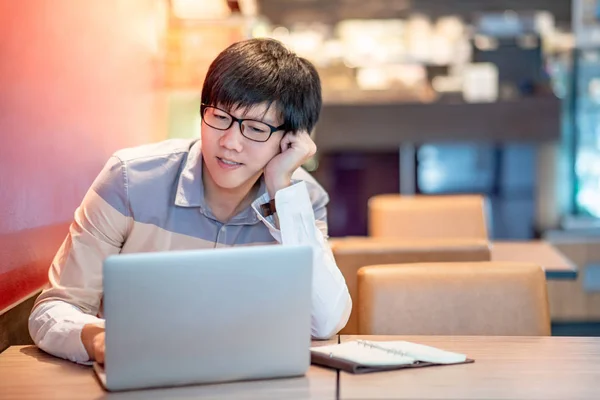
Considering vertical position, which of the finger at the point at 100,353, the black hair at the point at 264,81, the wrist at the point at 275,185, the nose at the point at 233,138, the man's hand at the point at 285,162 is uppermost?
the black hair at the point at 264,81

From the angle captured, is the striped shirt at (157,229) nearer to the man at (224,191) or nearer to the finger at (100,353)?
the man at (224,191)

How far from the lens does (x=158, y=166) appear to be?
210cm

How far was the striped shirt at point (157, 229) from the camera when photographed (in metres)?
1.89

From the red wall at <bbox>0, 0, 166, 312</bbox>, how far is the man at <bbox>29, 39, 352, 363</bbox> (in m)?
0.18

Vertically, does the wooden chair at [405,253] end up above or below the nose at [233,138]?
below

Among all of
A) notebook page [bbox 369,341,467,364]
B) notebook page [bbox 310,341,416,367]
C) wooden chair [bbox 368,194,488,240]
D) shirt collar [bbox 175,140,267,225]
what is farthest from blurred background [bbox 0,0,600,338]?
wooden chair [bbox 368,194,488,240]

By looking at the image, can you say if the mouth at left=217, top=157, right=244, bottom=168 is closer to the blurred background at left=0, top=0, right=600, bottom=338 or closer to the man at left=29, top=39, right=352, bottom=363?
the man at left=29, top=39, right=352, bottom=363

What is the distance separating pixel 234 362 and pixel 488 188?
470 cm

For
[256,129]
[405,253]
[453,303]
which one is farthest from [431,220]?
[256,129]

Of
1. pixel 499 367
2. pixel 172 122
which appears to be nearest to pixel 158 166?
pixel 499 367

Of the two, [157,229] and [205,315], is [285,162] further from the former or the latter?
[205,315]

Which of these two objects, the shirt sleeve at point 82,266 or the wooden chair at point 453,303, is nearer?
the shirt sleeve at point 82,266

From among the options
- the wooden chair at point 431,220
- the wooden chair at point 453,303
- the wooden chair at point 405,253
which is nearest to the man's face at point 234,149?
the wooden chair at point 453,303

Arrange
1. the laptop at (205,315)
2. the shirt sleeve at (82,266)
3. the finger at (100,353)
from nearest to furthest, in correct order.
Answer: the laptop at (205,315) < the finger at (100,353) < the shirt sleeve at (82,266)
